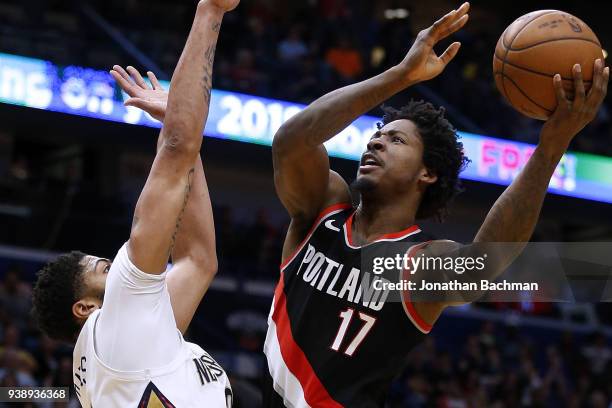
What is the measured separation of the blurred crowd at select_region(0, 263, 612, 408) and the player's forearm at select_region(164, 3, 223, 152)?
5.95 m

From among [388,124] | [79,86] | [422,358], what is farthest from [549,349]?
[388,124]

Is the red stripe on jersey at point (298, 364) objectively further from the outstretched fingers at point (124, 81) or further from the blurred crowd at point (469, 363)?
the blurred crowd at point (469, 363)

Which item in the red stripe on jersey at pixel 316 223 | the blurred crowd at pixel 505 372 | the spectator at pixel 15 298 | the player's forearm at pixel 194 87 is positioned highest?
the player's forearm at pixel 194 87

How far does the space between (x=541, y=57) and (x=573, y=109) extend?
31 centimetres

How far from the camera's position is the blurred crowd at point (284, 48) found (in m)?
12.1

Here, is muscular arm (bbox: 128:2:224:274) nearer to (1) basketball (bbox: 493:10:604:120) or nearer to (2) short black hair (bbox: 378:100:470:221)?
(2) short black hair (bbox: 378:100:470:221)

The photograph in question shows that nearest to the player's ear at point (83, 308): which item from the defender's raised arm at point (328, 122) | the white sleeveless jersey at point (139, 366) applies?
the white sleeveless jersey at point (139, 366)

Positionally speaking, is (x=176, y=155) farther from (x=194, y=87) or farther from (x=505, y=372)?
(x=505, y=372)

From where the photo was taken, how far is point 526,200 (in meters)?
3.17

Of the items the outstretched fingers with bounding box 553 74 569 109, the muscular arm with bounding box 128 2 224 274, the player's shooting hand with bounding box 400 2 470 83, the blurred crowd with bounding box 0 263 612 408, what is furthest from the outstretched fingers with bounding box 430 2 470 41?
the blurred crowd with bounding box 0 263 612 408

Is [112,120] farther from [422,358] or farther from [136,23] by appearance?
[422,358]

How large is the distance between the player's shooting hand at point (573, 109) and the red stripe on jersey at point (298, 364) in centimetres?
116

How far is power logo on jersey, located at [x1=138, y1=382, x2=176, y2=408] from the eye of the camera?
3.23 m

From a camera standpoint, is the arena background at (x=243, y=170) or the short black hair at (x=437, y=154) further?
the arena background at (x=243, y=170)
